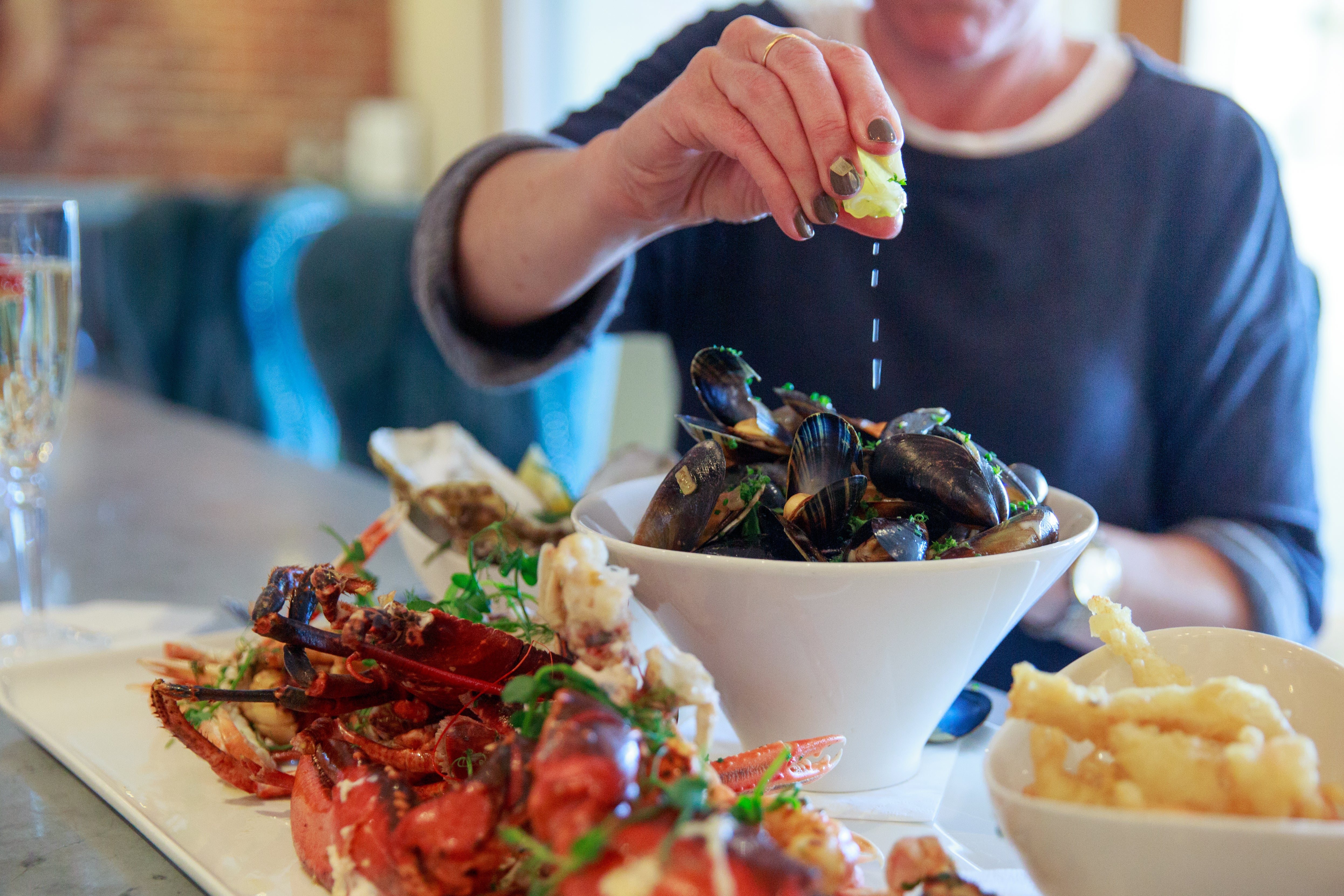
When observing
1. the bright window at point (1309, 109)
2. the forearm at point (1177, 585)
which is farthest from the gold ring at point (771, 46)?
the bright window at point (1309, 109)

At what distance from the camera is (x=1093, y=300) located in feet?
4.19

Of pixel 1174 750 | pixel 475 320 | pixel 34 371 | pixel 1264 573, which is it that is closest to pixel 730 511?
pixel 1174 750

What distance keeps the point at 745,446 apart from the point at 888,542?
0.12m

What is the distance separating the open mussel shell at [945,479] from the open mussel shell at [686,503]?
9 centimetres

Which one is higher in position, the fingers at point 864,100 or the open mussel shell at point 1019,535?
the fingers at point 864,100

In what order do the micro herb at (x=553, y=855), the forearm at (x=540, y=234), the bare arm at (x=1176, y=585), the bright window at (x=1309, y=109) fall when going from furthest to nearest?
the bright window at (x=1309, y=109) → the bare arm at (x=1176, y=585) → the forearm at (x=540, y=234) → the micro herb at (x=553, y=855)

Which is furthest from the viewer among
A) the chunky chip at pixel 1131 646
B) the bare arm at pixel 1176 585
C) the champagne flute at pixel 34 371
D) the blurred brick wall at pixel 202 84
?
the blurred brick wall at pixel 202 84

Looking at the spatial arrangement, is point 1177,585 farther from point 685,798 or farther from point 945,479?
point 685,798

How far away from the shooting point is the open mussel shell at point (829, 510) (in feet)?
Answer: 1.59

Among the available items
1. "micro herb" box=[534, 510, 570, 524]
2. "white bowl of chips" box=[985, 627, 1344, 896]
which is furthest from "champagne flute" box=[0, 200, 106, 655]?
"white bowl of chips" box=[985, 627, 1344, 896]

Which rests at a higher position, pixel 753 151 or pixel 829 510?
pixel 753 151

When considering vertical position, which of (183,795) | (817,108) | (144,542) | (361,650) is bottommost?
(144,542)

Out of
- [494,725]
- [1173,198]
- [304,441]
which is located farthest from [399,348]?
[494,725]

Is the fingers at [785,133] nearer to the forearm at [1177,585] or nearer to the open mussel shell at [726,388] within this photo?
the open mussel shell at [726,388]
